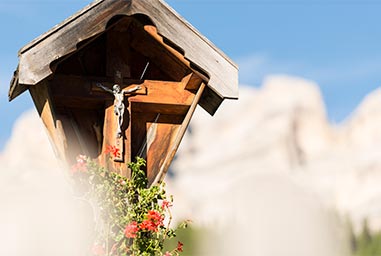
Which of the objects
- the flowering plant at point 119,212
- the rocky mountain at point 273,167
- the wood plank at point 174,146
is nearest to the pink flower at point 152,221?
the flowering plant at point 119,212

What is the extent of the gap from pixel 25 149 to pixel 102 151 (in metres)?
44.7

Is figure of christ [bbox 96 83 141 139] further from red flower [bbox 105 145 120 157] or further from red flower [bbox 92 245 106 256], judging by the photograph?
red flower [bbox 92 245 106 256]

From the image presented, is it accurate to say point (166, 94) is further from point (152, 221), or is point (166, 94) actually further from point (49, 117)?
point (152, 221)

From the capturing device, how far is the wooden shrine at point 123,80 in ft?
17.1

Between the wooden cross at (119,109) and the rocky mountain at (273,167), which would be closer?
the wooden cross at (119,109)

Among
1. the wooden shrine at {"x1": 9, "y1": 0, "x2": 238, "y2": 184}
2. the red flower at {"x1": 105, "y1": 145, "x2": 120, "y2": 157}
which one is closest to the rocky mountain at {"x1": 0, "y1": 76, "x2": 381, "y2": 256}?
the wooden shrine at {"x1": 9, "y1": 0, "x2": 238, "y2": 184}

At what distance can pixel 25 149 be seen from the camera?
4941 centimetres

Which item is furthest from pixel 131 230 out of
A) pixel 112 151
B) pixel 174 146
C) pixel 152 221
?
pixel 174 146

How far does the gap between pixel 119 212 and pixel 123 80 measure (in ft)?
3.01

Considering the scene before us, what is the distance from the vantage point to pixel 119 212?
203 inches

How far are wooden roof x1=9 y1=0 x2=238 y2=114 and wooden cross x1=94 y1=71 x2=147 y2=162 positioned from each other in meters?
0.42

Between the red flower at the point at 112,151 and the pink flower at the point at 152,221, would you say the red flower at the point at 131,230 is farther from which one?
the red flower at the point at 112,151

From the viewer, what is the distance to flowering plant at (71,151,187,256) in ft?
16.7

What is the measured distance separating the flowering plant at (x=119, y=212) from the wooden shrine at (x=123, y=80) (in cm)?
22
